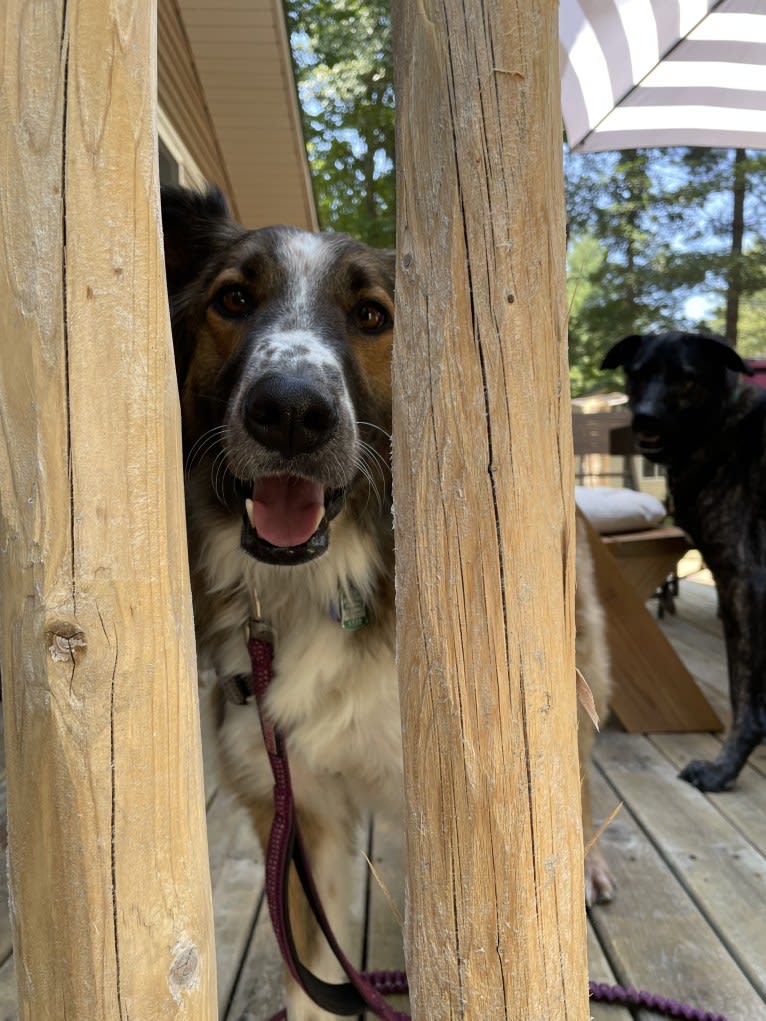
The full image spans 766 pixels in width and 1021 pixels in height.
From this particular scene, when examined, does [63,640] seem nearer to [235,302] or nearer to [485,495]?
[485,495]

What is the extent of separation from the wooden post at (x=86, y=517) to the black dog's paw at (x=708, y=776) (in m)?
2.63

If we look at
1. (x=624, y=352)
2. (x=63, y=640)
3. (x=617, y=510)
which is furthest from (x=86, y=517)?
(x=617, y=510)

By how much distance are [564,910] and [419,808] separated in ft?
0.72

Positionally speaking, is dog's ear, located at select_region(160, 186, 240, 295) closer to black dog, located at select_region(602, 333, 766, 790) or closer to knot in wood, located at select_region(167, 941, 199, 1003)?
knot in wood, located at select_region(167, 941, 199, 1003)

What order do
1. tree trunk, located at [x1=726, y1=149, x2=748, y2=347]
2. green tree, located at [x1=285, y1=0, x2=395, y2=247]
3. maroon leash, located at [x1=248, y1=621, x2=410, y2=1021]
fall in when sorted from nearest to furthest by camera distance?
maroon leash, located at [x1=248, y1=621, x2=410, y2=1021] < green tree, located at [x1=285, y1=0, x2=395, y2=247] < tree trunk, located at [x1=726, y1=149, x2=748, y2=347]

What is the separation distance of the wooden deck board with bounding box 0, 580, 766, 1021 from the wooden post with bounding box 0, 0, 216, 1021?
704 millimetres

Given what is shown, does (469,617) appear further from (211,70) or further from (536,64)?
(211,70)

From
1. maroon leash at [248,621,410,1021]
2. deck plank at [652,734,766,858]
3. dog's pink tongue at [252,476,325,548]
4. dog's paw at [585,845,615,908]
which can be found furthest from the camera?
deck plank at [652,734,766,858]

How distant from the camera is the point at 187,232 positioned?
210 cm

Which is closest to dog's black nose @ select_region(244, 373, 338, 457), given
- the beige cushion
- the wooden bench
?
the wooden bench

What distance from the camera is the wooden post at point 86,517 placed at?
2.98ft

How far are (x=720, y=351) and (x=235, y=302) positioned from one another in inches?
97.7

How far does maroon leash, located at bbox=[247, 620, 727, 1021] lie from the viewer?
1.52 meters

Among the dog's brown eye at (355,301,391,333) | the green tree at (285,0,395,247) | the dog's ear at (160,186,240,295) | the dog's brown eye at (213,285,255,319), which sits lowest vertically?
the dog's brown eye at (355,301,391,333)
